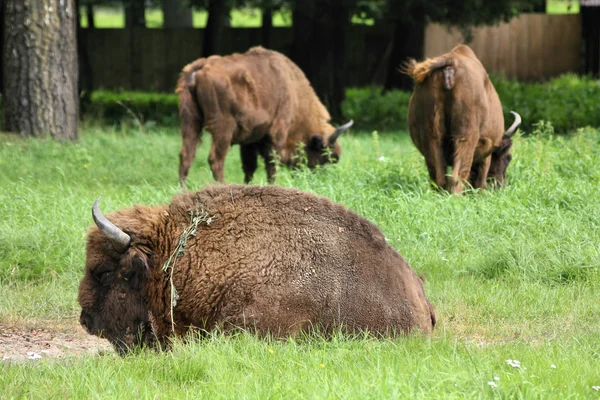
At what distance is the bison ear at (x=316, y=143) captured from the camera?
42.4ft

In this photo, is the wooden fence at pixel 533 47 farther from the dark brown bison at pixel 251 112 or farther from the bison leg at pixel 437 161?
the bison leg at pixel 437 161

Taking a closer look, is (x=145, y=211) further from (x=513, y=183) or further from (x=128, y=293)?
(x=513, y=183)

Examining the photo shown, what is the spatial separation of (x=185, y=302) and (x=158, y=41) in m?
24.5

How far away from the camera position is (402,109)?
782 inches

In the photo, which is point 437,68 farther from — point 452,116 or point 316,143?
point 316,143

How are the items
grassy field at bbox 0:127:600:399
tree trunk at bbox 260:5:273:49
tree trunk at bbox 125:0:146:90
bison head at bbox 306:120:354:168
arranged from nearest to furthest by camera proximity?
grassy field at bbox 0:127:600:399
bison head at bbox 306:120:354:168
tree trunk at bbox 260:5:273:49
tree trunk at bbox 125:0:146:90

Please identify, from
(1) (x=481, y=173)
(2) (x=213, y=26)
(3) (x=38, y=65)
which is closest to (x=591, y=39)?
(2) (x=213, y=26)

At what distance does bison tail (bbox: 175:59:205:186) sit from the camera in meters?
11.2

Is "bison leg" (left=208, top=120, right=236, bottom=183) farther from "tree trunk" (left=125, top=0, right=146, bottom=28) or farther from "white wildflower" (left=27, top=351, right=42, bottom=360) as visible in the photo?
"tree trunk" (left=125, top=0, right=146, bottom=28)

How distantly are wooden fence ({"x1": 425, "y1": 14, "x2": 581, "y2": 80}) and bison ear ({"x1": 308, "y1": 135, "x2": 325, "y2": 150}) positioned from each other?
18.9 m

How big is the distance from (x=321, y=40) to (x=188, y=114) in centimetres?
1032

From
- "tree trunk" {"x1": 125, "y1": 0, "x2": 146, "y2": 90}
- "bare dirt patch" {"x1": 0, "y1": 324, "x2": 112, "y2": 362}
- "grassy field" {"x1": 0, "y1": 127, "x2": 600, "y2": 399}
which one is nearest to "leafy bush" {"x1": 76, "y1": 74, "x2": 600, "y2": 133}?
"grassy field" {"x1": 0, "y1": 127, "x2": 600, "y2": 399}

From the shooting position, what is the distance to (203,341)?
5.04 metres

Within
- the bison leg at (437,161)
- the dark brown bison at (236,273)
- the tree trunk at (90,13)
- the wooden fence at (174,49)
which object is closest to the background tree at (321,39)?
the wooden fence at (174,49)
